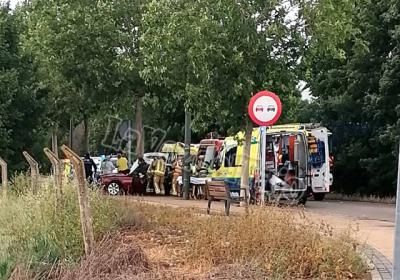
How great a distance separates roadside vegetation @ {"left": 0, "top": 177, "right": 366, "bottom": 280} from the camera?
9.00 metres

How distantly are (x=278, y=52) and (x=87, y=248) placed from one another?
12.3 metres

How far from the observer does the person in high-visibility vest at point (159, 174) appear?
29938 mm

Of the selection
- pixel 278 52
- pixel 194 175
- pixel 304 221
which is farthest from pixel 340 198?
pixel 304 221

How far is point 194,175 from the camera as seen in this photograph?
27906 millimetres

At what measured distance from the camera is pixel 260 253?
30.4 ft

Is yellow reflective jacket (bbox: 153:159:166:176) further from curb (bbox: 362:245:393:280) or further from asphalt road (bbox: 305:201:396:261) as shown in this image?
curb (bbox: 362:245:393:280)

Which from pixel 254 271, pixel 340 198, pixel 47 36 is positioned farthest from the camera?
pixel 340 198

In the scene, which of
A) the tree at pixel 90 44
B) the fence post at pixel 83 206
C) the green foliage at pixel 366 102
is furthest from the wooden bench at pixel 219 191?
the tree at pixel 90 44

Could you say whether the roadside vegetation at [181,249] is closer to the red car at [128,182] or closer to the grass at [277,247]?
the grass at [277,247]

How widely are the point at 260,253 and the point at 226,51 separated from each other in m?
11.5

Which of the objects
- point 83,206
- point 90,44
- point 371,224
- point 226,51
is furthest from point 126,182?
point 83,206

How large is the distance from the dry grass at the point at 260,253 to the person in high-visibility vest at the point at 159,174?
745 inches

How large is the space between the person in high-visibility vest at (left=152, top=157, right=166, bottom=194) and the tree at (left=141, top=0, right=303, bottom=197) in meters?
8.19

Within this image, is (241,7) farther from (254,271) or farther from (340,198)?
(340,198)
